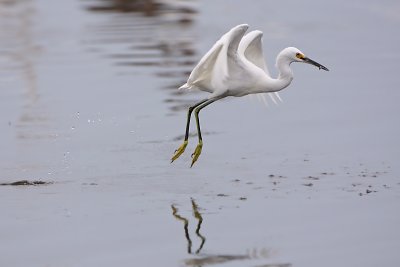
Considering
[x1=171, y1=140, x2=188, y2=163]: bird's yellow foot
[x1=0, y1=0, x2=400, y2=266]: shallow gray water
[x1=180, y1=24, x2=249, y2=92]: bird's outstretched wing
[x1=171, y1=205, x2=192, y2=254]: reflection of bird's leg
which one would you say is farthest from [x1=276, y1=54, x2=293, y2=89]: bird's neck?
[x1=171, y1=205, x2=192, y2=254]: reflection of bird's leg

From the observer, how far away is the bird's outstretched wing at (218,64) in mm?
11352

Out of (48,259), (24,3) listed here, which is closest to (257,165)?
(48,259)

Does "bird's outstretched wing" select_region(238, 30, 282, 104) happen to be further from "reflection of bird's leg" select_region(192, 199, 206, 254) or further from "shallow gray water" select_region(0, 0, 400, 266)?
"reflection of bird's leg" select_region(192, 199, 206, 254)

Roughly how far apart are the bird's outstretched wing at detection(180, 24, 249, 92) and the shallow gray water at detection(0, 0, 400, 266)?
2.79ft

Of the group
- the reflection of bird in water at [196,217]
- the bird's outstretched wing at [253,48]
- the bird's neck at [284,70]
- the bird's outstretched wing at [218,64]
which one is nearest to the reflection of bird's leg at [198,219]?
the reflection of bird in water at [196,217]

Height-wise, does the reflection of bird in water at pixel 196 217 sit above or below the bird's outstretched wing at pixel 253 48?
below

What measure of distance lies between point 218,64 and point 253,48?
4.46 feet

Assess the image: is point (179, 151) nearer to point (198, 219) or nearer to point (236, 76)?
point (236, 76)

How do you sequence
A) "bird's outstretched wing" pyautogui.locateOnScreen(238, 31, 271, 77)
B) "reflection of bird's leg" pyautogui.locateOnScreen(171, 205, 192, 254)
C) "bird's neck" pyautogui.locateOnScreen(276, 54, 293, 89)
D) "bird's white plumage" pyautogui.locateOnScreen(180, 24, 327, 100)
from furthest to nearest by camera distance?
"bird's outstretched wing" pyautogui.locateOnScreen(238, 31, 271, 77)
"bird's neck" pyautogui.locateOnScreen(276, 54, 293, 89)
"bird's white plumage" pyautogui.locateOnScreen(180, 24, 327, 100)
"reflection of bird's leg" pyautogui.locateOnScreen(171, 205, 192, 254)

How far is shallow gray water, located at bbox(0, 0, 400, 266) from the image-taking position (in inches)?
379

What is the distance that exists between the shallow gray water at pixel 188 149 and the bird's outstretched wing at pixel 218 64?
849 mm

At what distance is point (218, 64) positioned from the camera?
11.6m

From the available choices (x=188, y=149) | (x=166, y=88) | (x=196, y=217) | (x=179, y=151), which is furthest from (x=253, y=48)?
(x=166, y=88)

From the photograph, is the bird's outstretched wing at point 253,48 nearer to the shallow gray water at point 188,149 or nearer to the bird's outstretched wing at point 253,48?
the bird's outstretched wing at point 253,48
